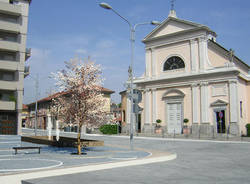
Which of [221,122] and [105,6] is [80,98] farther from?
[221,122]

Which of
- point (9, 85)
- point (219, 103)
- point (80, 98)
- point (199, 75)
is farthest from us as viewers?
point (9, 85)

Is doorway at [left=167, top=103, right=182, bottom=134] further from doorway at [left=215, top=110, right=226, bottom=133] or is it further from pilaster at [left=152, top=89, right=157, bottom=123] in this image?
doorway at [left=215, top=110, right=226, bottom=133]

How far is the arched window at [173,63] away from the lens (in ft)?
131

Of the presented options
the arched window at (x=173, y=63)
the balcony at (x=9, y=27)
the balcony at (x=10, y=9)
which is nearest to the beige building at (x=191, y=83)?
the arched window at (x=173, y=63)

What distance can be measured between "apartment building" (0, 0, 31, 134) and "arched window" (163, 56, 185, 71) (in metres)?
22.0

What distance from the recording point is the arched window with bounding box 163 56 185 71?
131 ft

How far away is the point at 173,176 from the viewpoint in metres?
8.91

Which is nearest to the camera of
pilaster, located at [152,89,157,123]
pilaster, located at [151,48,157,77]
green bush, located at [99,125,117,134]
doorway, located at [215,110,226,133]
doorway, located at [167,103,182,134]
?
doorway, located at [215,110,226,133]

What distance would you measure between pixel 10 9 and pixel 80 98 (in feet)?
103

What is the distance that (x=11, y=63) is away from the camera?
3903 centimetres

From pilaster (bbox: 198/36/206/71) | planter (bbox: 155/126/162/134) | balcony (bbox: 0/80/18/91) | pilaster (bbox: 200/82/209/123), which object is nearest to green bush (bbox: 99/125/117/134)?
planter (bbox: 155/126/162/134)

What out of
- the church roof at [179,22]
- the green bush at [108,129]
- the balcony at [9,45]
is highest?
the church roof at [179,22]

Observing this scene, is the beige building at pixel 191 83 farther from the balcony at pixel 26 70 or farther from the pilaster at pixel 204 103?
the balcony at pixel 26 70

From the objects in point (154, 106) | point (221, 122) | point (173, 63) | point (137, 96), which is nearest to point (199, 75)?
point (173, 63)
